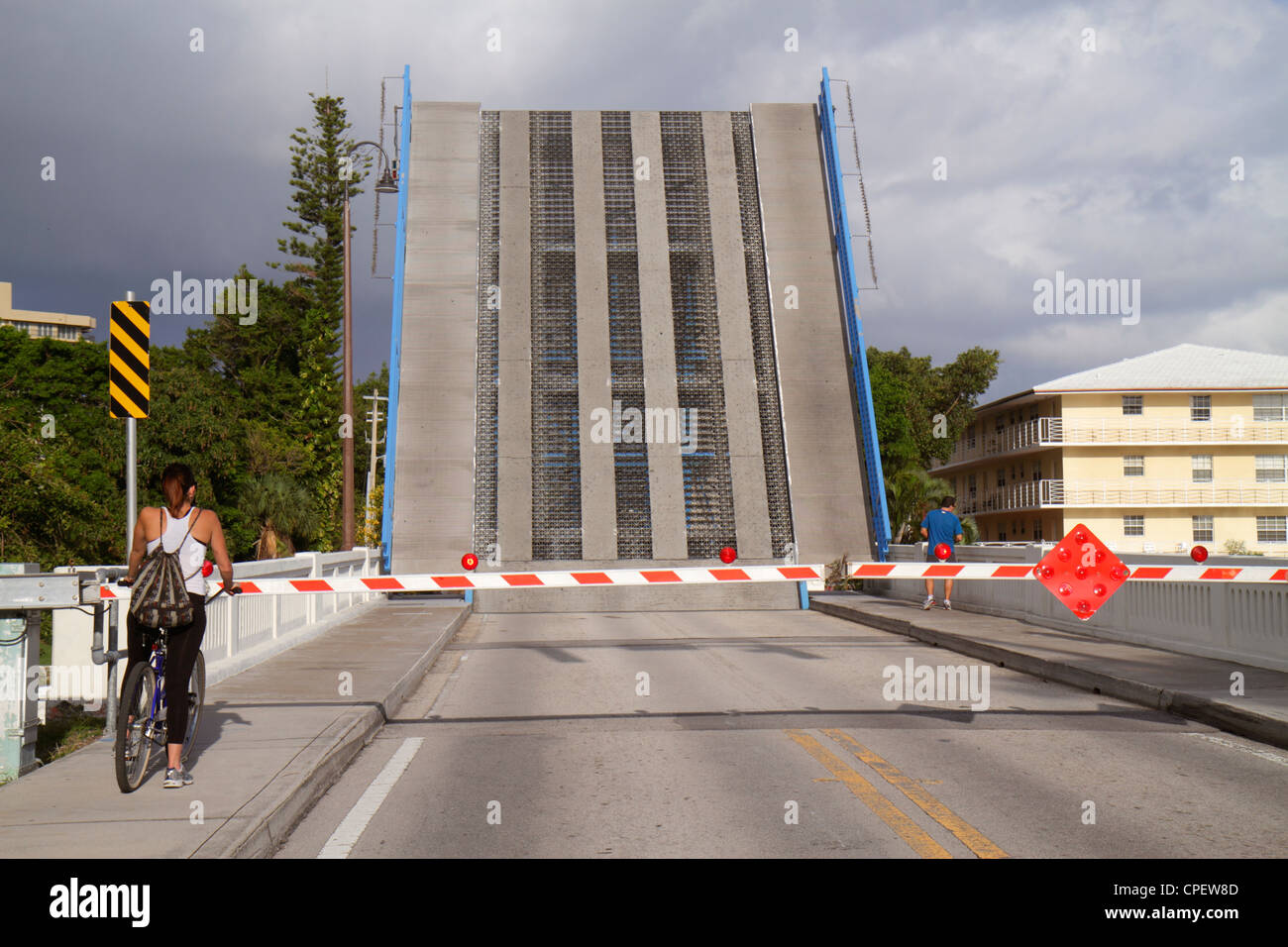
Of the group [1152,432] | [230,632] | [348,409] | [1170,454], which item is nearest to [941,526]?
[230,632]

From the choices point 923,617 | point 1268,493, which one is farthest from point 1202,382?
point 923,617

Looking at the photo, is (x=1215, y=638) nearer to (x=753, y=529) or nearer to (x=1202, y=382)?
(x=753, y=529)

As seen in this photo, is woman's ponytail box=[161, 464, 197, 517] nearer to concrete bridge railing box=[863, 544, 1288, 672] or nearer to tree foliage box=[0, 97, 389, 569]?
concrete bridge railing box=[863, 544, 1288, 672]

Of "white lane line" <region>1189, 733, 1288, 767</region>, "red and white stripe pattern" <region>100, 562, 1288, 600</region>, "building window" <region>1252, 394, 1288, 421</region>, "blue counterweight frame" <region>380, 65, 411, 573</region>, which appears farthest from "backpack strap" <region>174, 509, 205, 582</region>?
"building window" <region>1252, 394, 1288, 421</region>

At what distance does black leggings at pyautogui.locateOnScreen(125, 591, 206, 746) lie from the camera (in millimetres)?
6285

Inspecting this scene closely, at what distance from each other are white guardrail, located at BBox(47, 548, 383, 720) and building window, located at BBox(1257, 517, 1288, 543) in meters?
47.7

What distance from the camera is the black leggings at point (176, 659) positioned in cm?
629

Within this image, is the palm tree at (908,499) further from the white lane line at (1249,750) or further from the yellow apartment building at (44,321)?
the yellow apartment building at (44,321)

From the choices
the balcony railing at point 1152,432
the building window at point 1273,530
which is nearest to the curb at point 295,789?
the balcony railing at point 1152,432

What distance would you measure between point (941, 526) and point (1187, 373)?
39864mm

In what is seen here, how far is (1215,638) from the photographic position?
11906 millimetres

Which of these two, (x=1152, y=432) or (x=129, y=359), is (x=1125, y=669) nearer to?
(x=129, y=359)

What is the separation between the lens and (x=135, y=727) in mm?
6176
